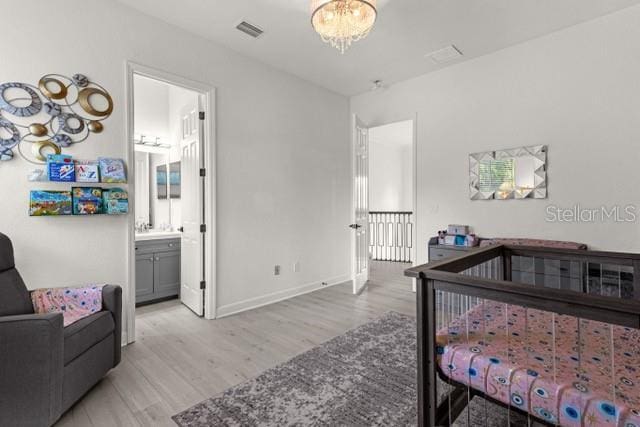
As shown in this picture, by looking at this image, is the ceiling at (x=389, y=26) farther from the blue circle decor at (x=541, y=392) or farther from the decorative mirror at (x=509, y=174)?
the blue circle decor at (x=541, y=392)

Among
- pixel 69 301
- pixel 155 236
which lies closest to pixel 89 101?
pixel 69 301

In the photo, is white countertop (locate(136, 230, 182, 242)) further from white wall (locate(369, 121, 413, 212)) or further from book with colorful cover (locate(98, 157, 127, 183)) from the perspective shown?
white wall (locate(369, 121, 413, 212))

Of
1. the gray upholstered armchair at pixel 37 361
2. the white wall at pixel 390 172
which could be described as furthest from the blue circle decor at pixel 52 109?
the white wall at pixel 390 172

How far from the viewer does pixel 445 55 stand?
12.2 ft

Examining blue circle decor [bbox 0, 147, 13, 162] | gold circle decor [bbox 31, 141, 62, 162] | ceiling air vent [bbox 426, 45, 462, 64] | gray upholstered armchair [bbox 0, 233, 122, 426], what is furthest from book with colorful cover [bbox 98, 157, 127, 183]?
ceiling air vent [bbox 426, 45, 462, 64]

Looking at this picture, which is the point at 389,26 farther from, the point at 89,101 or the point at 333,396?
the point at 333,396

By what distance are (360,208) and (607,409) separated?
11.6 ft

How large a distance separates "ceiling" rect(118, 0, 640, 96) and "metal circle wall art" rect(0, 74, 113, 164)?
3.02 feet

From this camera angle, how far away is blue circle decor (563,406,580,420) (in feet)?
3.59

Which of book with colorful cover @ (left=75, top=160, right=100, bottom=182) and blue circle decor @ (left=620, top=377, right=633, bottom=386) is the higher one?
book with colorful cover @ (left=75, top=160, right=100, bottom=182)

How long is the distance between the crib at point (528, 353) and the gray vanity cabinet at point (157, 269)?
3.38 m

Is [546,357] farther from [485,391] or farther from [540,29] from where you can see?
[540,29]

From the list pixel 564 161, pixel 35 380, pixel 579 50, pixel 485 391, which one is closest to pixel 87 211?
pixel 35 380

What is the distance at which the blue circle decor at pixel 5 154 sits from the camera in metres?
2.18
